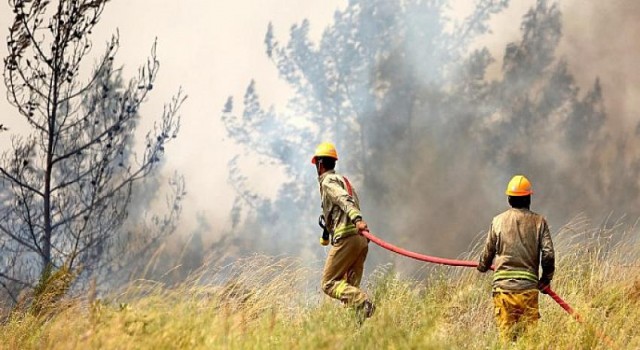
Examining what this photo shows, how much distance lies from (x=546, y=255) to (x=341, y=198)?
157 centimetres

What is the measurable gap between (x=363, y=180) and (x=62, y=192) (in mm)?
8209

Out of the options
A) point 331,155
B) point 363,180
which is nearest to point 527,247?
point 331,155

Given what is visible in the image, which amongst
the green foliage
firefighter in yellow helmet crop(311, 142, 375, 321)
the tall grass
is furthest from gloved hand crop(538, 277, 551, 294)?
the green foliage

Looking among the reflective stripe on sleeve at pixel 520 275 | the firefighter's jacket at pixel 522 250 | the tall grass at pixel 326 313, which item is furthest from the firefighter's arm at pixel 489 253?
the tall grass at pixel 326 313

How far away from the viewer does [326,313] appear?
18.0 feet

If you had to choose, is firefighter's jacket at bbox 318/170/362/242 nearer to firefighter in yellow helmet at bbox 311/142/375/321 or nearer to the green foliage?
firefighter in yellow helmet at bbox 311/142/375/321

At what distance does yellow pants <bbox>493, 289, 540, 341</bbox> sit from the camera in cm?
634

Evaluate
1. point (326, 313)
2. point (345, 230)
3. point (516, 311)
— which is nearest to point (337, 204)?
point (345, 230)

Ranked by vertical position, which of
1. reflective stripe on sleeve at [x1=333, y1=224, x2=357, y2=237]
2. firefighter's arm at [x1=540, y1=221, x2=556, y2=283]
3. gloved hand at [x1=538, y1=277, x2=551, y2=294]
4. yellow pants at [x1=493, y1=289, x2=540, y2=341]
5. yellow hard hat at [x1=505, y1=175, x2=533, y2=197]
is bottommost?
yellow pants at [x1=493, y1=289, x2=540, y2=341]

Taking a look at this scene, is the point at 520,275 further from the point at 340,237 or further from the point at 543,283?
the point at 340,237

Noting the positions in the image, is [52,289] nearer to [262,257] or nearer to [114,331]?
[262,257]

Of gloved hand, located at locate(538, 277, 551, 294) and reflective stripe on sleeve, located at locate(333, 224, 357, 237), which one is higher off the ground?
reflective stripe on sleeve, located at locate(333, 224, 357, 237)

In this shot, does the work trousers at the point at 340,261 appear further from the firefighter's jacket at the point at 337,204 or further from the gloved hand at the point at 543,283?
the gloved hand at the point at 543,283

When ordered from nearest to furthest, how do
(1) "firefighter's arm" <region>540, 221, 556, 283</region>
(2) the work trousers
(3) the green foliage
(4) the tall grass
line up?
(4) the tall grass
(1) "firefighter's arm" <region>540, 221, 556, 283</region>
(2) the work trousers
(3) the green foliage
